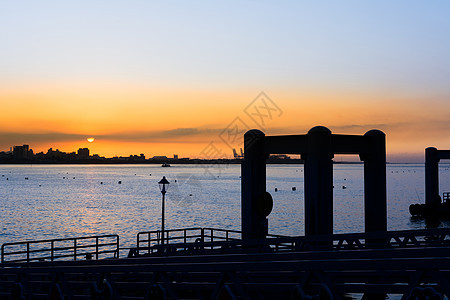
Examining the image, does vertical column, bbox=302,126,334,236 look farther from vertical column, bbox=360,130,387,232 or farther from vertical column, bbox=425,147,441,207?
vertical column, bbox=425,147,441,207

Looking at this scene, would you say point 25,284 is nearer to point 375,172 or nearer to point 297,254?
point 297,254

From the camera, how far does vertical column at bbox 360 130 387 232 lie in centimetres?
2166

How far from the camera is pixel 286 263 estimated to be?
5969mm

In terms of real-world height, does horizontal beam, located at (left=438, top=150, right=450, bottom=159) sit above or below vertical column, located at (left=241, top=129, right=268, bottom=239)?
above

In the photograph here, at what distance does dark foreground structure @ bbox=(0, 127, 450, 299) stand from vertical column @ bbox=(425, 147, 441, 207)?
3962cm

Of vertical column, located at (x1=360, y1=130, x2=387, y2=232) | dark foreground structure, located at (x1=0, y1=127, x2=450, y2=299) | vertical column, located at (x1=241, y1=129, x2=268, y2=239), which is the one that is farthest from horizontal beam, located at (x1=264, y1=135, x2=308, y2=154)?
vertical column, located at (x1=360, y1=130, x2=387, y2=232)

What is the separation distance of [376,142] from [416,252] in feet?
55.0

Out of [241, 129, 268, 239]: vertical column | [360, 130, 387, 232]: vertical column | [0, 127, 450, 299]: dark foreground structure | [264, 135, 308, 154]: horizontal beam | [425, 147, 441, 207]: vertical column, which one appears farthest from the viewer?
[425, 147, 441, 207]: vertical column

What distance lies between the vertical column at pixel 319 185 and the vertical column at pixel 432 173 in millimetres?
42424

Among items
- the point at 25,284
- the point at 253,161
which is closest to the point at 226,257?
the point at 25,284

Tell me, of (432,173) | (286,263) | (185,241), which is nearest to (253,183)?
(185,241)

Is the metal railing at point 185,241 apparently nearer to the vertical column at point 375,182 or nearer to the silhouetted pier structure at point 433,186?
the vertical column at point 375,182

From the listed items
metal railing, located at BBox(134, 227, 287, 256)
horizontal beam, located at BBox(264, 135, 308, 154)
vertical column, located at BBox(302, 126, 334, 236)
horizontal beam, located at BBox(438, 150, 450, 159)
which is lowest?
metal railing, located at BBox(134, 227, 287, 256)

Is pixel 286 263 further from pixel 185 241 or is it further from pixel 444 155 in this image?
pixel 444 155
